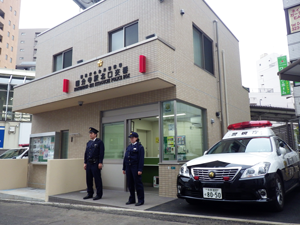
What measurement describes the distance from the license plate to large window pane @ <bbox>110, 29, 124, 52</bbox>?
20.5 ft

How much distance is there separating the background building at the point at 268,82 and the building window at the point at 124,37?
47.0m

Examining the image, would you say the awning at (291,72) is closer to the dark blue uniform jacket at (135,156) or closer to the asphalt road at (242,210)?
the asphalt road at (242,210)

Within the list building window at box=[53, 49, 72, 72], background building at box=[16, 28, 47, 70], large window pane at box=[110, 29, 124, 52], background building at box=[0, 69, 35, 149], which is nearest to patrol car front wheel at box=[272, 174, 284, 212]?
large window pane at box=[110, 29, 124, 52]

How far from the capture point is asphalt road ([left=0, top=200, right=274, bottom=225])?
462 cm

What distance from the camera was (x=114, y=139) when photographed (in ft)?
29.8

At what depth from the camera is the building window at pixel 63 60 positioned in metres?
11.1

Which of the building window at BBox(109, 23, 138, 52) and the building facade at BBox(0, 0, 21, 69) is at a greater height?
the building facade at BBox(0, 0, 21, 69)

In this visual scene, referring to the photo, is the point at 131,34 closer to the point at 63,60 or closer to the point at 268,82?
the point at 63,60

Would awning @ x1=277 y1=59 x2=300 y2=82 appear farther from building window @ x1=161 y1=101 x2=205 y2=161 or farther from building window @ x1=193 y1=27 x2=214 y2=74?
building window @ x1=193 y1=27 x2=214 y2=74

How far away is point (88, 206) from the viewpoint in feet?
20.9

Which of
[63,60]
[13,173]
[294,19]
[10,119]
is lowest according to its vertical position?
[13,173]

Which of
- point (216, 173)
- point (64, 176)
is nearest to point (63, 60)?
point (64, 176)

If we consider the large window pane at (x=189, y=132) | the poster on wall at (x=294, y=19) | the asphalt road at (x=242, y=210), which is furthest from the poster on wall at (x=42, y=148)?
the poster on wall at (x=294, y=19)

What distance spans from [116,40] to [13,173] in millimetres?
6513
